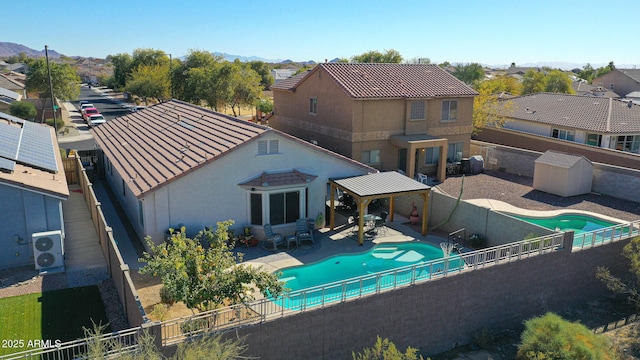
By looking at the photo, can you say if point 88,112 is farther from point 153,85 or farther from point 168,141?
point 168,141

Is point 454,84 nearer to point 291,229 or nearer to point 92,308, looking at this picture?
point 291,229

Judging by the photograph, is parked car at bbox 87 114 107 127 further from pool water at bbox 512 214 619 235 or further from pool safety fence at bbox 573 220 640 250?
pool safety fence at bbox 573 220 640 250

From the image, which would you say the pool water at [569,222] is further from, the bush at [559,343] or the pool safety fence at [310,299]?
the bush at [559,343]

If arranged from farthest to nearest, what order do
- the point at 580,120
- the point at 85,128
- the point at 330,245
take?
the point at 85,128 → the point at 580,120 → the point at 330,245

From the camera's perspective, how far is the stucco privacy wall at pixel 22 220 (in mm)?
17719

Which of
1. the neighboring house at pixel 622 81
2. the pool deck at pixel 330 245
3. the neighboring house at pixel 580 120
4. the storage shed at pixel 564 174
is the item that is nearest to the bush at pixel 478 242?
the pool deck at pixel 330 245

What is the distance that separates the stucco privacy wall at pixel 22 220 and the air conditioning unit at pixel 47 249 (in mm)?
480

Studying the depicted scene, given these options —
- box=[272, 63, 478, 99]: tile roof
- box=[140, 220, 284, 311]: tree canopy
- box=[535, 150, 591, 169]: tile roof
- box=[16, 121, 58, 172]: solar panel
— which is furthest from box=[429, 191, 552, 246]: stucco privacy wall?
box=[16, 121, 58, 172]: solar panel

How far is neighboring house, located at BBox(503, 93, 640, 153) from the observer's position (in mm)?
36938

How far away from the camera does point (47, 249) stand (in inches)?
702

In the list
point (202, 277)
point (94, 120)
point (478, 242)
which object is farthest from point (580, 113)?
point (94, 120)

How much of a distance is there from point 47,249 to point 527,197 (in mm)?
24516

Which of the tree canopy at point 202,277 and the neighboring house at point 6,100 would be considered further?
the neighboring house at point 6,100

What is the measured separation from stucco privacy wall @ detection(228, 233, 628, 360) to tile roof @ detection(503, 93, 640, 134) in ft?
64.9
